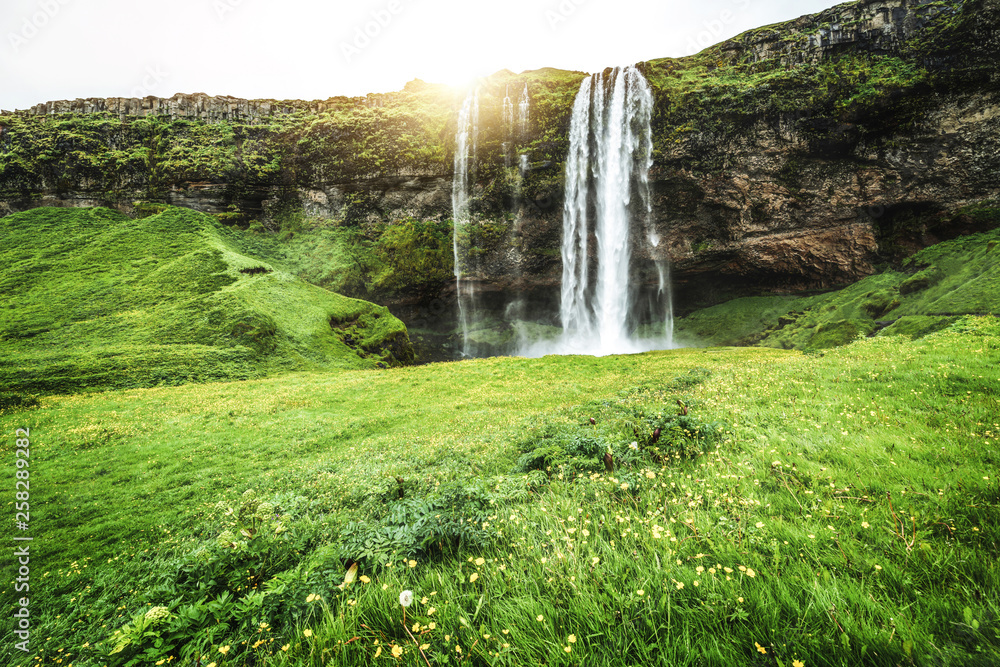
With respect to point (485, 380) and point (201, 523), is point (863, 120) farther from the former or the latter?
point (201, 523)

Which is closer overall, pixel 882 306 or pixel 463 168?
pixel 882 306

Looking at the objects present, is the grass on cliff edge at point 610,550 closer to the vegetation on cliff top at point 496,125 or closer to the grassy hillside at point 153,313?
the grassy hillside at point 153,313

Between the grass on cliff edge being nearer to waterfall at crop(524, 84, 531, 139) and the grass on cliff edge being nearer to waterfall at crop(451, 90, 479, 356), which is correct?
waterfall at crop(451, 90, 479, 356)

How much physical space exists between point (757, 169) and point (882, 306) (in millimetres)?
16918

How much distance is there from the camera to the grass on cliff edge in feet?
6.04

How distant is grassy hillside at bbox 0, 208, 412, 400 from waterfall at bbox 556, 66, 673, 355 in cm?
2165

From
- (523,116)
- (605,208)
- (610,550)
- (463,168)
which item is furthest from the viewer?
(463,168)

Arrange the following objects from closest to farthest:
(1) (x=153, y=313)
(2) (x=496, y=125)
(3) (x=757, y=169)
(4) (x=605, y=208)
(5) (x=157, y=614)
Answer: (5) (x=157, y=614)
(1) (x=153, y=313)
(3) (x=757, y=169)
(4) (x=605, y=208)
(2) (x=496, y=125)

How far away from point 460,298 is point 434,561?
46.4 m

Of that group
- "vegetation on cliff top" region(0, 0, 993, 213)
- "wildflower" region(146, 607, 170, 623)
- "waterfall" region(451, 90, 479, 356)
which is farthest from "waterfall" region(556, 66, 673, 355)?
"wildflower" region(146, 607, 170, 623)

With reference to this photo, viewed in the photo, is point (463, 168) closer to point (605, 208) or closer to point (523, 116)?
point (523, 116)

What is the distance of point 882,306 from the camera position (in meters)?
32.0

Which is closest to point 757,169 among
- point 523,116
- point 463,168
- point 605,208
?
point 605,208

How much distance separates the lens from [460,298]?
4881cm
